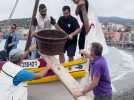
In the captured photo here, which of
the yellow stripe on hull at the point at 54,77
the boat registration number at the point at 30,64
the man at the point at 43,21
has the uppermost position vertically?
the man at the point at 43,21

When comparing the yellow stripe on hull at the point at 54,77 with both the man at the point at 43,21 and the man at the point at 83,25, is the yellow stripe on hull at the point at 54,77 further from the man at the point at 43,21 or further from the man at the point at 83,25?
the man at the point at 43,21

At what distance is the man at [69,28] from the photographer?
1162 cm

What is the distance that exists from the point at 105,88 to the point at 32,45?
10.1ft

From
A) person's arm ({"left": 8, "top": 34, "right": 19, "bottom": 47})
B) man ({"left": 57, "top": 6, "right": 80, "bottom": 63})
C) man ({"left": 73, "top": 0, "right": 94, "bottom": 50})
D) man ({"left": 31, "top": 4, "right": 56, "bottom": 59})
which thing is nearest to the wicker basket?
man ({"left": 73, "top": 0, "right": 94, "bottom": 50})

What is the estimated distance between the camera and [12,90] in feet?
29.3

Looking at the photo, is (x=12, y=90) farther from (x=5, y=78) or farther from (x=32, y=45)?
(x=32, y=45)

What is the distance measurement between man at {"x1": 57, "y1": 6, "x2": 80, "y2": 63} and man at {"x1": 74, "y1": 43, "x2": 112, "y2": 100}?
254 cm

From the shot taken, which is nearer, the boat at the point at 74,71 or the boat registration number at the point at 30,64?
the boat at the point at 74,71

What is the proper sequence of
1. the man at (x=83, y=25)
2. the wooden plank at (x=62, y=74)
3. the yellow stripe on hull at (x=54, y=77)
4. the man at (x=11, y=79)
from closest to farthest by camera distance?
the man at (x=11, y=79) → the wooden plank at (x=62, y=74) → the yellow stripe on hull at (x=54, y=77) → the man at (x=83, y=25)

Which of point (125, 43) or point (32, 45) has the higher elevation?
point (32, 45)

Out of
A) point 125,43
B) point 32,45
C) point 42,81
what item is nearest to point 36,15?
point 32,45

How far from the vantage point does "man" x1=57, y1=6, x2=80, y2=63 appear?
1162 cm

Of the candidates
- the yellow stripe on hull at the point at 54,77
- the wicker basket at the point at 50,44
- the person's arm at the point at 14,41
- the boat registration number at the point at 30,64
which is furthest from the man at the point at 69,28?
the person's arm at the point at 14,41

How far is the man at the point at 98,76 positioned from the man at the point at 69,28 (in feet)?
8.32
